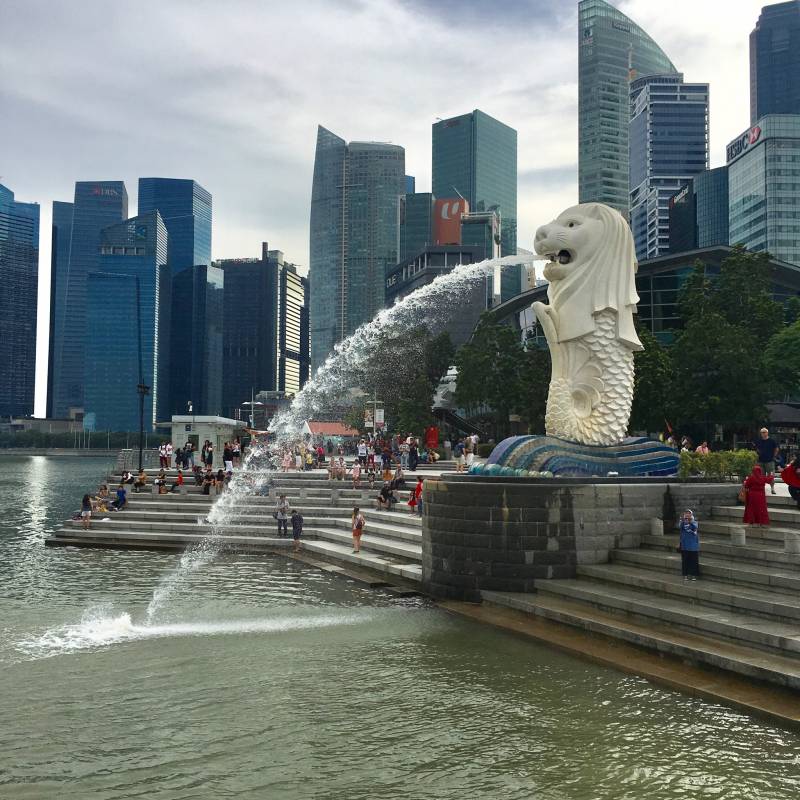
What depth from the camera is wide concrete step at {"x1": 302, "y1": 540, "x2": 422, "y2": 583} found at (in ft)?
58.7

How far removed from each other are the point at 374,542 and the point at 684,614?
10726 millimetres

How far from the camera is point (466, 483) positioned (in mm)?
15891

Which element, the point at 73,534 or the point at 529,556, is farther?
the point at 73,534

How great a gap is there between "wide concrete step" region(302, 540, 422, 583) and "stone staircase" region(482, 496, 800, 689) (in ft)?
9.71

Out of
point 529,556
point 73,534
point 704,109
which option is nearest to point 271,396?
point 704,109

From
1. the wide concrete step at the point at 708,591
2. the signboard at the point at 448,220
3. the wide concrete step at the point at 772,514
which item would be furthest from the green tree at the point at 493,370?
the signboard at the point at 448,220

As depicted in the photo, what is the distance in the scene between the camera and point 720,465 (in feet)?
58.2

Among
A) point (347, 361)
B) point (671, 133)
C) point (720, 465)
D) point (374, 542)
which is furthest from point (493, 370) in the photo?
point (671, 133)

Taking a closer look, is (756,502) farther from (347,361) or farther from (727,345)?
(347,361)

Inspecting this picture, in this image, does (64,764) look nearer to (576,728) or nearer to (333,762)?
(333,762)

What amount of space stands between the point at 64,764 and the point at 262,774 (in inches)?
82.8

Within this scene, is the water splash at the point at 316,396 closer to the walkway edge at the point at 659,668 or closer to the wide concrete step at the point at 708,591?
the walkway edge at the point at 659,668

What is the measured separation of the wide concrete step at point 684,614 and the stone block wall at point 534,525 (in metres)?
0.59

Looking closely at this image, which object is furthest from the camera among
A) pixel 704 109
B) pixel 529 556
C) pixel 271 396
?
pixel 271 396
